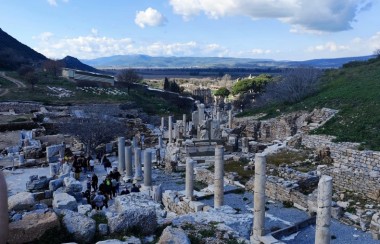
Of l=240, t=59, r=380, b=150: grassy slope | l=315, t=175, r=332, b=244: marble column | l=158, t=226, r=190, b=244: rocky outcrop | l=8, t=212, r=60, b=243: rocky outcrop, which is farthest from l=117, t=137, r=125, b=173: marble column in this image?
l=315, t=175, r=332, b=244: marble column

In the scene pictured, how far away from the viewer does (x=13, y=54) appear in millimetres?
99000

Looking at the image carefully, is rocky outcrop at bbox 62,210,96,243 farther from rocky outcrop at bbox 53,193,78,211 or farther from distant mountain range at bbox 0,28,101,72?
distant mountain range at bbox 0,28,101,72

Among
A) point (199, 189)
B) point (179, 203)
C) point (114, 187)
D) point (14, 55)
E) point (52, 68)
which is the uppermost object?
point (14, 55)

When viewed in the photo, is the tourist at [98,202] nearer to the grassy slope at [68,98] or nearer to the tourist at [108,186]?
the tourist at [108,186]

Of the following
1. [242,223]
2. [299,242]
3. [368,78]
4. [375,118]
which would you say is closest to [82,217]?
[242,223]

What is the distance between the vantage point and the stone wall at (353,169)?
15016mm

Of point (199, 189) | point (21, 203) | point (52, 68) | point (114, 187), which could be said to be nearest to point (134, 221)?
point (21, 203)

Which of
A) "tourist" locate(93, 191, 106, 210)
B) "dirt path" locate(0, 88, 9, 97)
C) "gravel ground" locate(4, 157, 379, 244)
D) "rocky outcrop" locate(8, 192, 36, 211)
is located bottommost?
"gravel ground" locate(4, 157, 379, 244)

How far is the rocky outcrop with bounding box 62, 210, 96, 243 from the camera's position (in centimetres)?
767

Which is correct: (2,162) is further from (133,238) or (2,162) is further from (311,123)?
(311,123)

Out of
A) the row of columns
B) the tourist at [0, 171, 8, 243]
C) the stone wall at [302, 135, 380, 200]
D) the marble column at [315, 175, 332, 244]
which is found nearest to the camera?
the tourist at [0, 171, 8, 243]

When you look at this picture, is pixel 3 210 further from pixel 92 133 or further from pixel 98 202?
pixel 92 133

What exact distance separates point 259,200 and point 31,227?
6.04 m

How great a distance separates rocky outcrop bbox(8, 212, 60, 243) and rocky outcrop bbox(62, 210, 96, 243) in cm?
27
